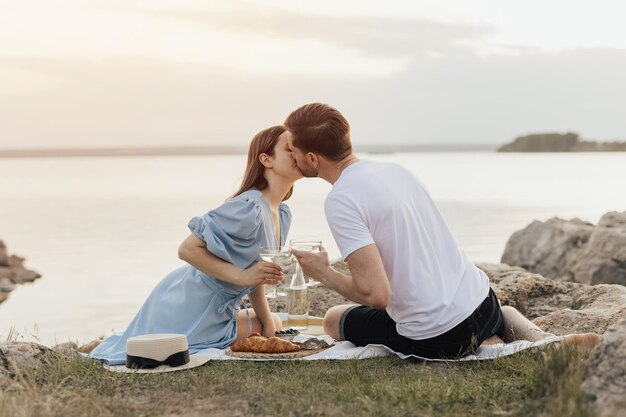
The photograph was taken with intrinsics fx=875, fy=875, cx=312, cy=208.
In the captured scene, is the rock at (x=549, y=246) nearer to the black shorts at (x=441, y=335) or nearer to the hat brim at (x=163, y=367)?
the black shorts at (x=441, y=335)

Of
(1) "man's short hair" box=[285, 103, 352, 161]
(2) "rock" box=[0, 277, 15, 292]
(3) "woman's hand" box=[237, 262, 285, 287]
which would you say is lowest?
(2) "rock" box=[0, 277, 15, 292]

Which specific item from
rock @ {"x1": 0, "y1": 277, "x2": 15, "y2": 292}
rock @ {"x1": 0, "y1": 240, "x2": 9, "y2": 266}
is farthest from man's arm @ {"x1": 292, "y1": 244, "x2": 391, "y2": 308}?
rock @ {"x1": 0, "y1": 240, "x2": 9, "y2": 266}

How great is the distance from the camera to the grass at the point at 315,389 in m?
4.52

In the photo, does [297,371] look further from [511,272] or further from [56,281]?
[56,281]

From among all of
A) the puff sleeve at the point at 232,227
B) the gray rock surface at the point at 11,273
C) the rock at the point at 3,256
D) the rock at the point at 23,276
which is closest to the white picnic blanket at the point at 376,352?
the puff sleeve at the point at 232,227

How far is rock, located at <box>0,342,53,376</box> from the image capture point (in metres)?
5.65

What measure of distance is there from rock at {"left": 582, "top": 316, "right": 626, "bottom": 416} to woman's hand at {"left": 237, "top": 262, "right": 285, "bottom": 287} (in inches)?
86.5

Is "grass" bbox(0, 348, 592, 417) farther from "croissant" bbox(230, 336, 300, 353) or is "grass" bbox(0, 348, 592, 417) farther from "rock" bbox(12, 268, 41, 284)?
"rock" bbox(12, 268, 41, 284)

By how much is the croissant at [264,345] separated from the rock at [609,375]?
2218 mm

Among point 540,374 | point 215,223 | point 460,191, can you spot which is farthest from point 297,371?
point 460,191

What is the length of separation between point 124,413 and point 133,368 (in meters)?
0.95

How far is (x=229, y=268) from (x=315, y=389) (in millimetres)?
1227

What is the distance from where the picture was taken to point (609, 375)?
4.30m

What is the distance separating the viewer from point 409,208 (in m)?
5.16
